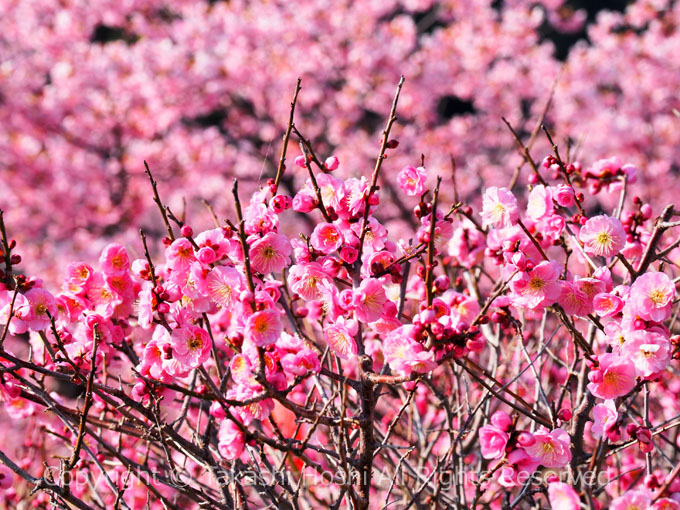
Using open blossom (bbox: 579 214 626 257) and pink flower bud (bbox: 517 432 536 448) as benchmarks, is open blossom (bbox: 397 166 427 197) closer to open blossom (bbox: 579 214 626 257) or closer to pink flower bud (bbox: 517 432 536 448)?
open blossom (bbox: 579 214 626 257)

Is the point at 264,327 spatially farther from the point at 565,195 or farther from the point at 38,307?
the point at 565,195

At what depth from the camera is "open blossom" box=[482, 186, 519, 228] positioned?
163cm

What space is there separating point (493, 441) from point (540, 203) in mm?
732

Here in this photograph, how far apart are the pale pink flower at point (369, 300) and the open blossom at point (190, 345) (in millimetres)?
415

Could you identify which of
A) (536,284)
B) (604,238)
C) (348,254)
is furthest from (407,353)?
(604,238)

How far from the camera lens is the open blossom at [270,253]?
152 cm

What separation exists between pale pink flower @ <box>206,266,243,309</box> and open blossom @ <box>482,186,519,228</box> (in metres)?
0.74

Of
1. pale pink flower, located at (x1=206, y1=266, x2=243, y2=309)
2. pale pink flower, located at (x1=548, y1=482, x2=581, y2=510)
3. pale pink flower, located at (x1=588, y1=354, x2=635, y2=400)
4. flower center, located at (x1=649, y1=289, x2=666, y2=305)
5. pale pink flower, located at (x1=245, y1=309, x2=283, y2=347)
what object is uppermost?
pale pink flower, located at (x1=206, y1=266, x2=243, y2=309)

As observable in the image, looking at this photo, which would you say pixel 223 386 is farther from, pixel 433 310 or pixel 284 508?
pixel 433 310

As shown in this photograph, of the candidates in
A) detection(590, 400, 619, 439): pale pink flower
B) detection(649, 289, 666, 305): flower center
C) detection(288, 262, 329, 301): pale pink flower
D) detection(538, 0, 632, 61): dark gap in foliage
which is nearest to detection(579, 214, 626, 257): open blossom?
detection(649, 289, 666, 305): flower center

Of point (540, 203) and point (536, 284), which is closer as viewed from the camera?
point (536, 284)

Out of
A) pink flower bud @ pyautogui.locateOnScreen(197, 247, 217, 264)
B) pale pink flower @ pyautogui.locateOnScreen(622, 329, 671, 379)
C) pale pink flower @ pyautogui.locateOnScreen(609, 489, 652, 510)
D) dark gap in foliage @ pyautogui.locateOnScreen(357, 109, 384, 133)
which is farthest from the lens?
dark gap in foliage @ pyautogui.locateOnScreen(357, 109, 384, 133)

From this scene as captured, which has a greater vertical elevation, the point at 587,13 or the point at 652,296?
the point at 587,13

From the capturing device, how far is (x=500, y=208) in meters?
1.67
